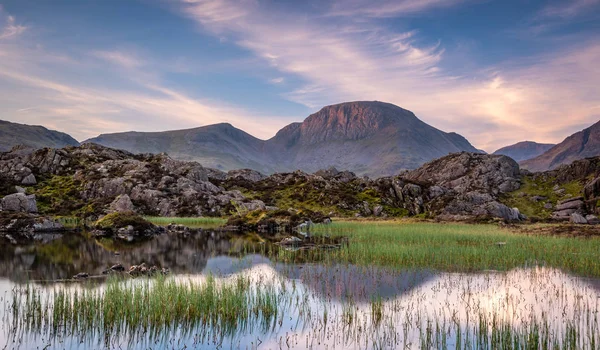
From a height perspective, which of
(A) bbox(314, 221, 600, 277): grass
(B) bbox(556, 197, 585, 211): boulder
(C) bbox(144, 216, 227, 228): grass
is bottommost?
(C) bbox(144, 216, 227, 228): grass

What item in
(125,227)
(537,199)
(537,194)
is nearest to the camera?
(125,227)

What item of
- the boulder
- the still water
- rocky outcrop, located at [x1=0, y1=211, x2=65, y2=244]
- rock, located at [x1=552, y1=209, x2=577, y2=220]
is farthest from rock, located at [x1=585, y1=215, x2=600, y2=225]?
rocky outcrop, located at [x1=0, y1=211, x2=65, y2=244]

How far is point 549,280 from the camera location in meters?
23.9

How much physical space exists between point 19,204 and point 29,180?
25.9m

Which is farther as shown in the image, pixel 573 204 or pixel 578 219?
pixel 573 204

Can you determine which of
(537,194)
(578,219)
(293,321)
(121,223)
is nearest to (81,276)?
(293,321)

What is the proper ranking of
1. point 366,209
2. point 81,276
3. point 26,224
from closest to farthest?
point 81,276, point 26,224, point 366,209

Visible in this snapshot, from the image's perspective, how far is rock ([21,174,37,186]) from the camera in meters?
100

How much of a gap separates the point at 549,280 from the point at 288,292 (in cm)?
1565

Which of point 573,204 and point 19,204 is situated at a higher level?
point 573,204

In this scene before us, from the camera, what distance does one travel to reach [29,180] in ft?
330

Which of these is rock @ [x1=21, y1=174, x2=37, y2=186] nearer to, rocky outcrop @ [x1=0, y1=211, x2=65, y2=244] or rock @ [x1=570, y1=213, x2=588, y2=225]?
rocky outcrop @ [x1=0, y1=211, x2=65, y2=244]

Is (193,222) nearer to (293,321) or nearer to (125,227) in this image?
(125,227)

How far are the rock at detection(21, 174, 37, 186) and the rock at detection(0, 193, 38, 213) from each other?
2296 centimetres
